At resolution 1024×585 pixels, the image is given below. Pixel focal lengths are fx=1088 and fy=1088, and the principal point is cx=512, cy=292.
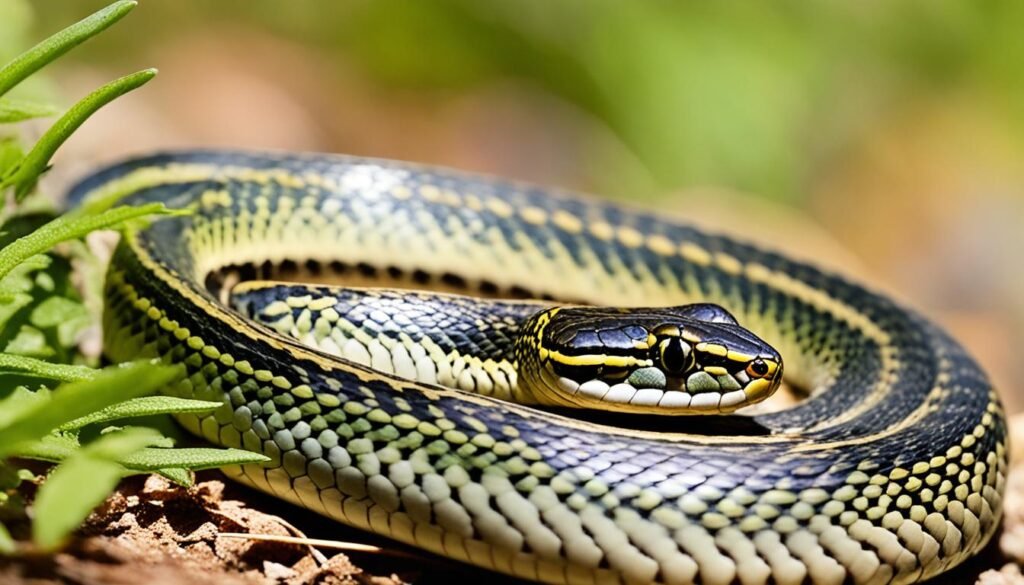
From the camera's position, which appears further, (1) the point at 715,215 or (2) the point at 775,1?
(2) the point at 775,1

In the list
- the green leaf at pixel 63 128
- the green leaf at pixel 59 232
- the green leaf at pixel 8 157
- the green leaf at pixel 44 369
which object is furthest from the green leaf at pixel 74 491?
the green leaf at pixel 8 157

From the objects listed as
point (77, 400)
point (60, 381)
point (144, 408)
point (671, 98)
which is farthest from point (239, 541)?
point (671, 98)

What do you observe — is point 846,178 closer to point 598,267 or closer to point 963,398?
point 598,267

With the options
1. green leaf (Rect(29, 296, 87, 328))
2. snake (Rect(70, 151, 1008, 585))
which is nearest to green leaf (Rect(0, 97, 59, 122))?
snake (Rect(70, 151, 1008, 585))

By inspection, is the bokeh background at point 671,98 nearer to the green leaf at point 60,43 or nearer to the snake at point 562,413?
the snake at point 562,413

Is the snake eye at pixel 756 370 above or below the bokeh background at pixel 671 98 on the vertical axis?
below

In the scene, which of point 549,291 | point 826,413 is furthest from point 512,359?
point 549,291

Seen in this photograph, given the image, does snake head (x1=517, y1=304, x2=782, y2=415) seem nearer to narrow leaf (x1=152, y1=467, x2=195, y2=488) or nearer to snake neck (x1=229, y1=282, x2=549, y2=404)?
snake neck (x1=229, y1=282, x2=549, y2=404)
